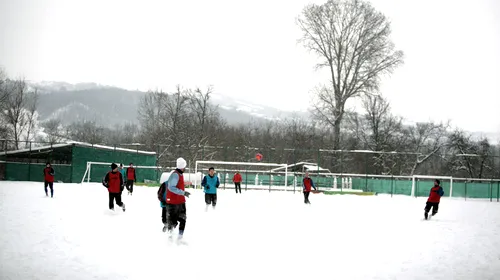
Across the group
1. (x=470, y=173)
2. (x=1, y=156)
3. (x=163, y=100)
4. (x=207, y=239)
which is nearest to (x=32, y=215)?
(x=207, y=239)

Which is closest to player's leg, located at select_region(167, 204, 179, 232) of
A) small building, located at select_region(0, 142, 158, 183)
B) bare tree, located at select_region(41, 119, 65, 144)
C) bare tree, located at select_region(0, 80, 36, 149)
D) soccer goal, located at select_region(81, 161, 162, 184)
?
soccer goal, located at select_region(81, 161, 162, 184)

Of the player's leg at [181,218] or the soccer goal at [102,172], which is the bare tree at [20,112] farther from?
the player's leg at [181,218]

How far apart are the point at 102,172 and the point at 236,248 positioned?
28051 millimetres

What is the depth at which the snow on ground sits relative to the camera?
23.4 ft

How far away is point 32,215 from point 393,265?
31.1 ft

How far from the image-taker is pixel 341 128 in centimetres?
4134

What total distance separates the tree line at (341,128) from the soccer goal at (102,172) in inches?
118

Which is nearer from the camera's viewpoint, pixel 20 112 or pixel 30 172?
pixel 30 172

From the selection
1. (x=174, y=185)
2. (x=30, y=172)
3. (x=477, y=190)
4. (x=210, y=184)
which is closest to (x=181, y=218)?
(x=174, y=185)

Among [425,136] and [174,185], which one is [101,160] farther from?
[425,136]

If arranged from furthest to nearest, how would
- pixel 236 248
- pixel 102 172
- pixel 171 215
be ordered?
pixel 102 172 < pixel 171 215 < pixel 236 248

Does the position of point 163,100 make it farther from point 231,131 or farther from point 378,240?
point 378,240

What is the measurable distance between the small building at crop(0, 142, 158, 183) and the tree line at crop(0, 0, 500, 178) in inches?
67.7

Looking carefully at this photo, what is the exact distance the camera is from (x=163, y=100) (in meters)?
57.7
